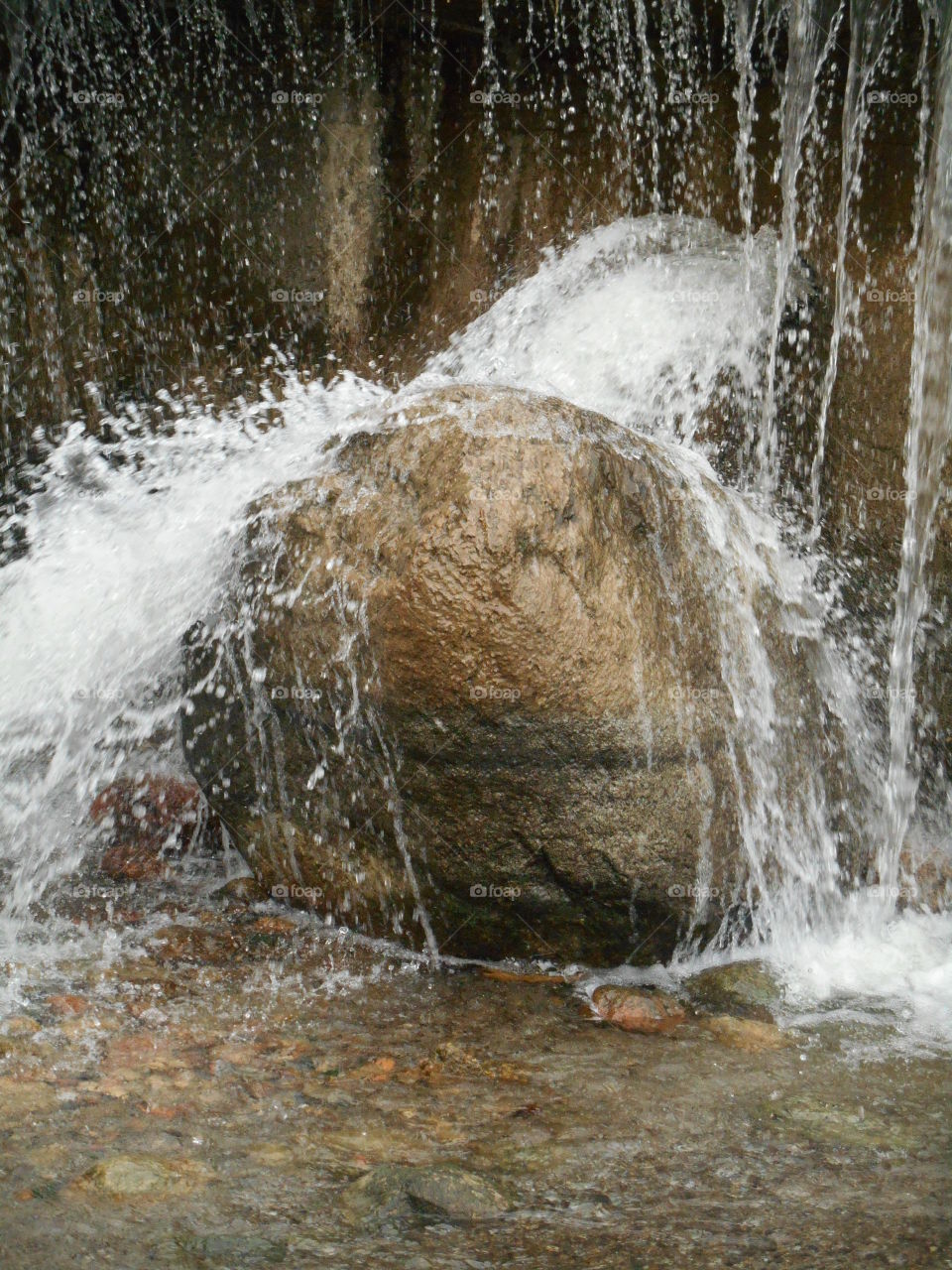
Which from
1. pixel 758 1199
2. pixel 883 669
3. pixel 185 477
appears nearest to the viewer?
pixel 758 1199

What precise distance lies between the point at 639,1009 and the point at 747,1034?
284 mm

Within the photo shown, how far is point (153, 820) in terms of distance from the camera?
4371mm

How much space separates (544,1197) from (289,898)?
161cm

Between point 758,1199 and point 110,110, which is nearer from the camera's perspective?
point 758,1199

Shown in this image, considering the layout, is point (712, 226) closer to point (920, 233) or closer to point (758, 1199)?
point (920, 233)

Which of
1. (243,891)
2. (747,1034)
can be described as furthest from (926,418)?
(243,891)

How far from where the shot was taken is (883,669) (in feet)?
15.2

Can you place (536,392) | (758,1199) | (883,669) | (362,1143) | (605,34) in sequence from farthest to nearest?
(605,34), (883,669), (536,392), (362,1143), (758,1199)

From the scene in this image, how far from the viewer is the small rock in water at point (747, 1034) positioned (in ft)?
10.2

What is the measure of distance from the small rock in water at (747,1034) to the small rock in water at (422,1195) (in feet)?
3.07

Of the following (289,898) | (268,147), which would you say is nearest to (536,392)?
(289,898)

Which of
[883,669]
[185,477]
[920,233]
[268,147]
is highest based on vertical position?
[268,147]

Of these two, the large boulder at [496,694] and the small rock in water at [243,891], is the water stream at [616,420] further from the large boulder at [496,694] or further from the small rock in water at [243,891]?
the small rock in water at [243,891]

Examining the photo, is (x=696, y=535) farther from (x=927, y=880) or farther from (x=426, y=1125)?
(x=426, y=1125)
